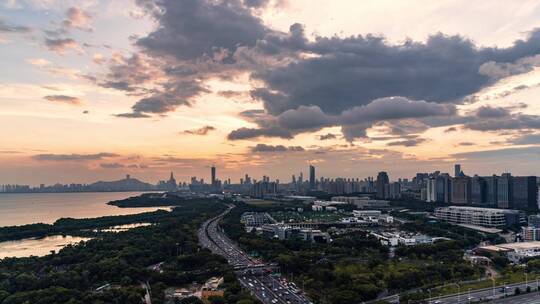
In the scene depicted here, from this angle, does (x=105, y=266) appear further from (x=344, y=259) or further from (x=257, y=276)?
(x=344, y=259)

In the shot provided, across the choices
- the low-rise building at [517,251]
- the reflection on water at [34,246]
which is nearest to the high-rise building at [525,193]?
the low-rise building at [517,251]

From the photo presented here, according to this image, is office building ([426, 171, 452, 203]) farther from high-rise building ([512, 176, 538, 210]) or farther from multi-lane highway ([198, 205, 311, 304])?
multi-lane highway ([198, 205, 311, 304])

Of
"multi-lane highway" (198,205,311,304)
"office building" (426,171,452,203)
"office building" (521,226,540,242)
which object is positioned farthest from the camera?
"office building" (426,171,452,203)

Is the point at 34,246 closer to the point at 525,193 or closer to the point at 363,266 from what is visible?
the point at 363,266

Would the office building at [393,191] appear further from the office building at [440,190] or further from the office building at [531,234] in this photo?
the office building at [531,234]

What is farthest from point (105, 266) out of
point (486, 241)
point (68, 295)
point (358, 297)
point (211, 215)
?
point (211, 215)

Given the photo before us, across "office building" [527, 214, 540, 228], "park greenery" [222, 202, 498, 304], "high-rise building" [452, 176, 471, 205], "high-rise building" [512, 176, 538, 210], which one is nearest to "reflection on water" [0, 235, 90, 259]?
"park greenery" [222, 202, 498, 304]

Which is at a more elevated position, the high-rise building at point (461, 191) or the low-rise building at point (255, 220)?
the high-rise building at point (461, 191)

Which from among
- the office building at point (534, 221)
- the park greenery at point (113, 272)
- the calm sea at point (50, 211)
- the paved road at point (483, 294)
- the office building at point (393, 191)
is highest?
the office building at point (393, 191)
